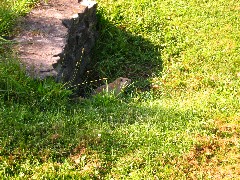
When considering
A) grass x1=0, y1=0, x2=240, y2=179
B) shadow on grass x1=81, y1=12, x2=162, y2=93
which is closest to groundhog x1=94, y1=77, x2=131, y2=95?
grass x1=0, y1=0, x2=240, y2=179

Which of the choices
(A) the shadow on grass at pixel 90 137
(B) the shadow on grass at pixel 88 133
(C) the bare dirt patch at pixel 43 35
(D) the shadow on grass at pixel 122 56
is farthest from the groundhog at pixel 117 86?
(A) the shadow on grass at pixel 90 137

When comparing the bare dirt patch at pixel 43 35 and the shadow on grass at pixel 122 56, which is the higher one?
the bare dirt patch at pixel 43 35

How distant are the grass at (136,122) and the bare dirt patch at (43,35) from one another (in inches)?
11.3

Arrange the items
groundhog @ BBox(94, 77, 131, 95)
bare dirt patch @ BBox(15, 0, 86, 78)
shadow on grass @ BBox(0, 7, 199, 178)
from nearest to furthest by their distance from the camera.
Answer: shadow on grass @ BBox(0, 7, 199, 178) < bare dirt patch @ BBox(15, 0, 86, 78) < groundhog @ BBox(94, 77, 131, 95)

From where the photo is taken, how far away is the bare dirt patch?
18.3 ft

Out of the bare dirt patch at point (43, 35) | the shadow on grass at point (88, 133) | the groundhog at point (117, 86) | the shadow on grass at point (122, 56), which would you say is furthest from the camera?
the shadow on grass at point (122, 56)

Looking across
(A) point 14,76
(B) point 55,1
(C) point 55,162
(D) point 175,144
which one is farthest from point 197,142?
(B) point 55,1

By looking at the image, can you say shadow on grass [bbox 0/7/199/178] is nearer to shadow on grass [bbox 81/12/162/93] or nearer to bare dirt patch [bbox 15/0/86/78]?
bare dirt patch [bbox 15/0/86/78]

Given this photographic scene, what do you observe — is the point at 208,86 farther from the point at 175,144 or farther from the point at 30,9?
the point at 30,9

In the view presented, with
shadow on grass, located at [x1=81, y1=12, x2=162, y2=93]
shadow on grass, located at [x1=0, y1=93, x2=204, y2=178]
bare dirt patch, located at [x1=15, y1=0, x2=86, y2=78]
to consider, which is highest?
bare dirt patch, located at [x1=15, y1=0, x2=86, y2=78]

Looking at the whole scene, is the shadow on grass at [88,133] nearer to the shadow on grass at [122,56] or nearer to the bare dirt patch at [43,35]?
the bare dirt patch at [43,35]

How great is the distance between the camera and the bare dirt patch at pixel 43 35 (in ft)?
18.3

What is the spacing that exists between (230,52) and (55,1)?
125 inches

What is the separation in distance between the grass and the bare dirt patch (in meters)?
0.29
